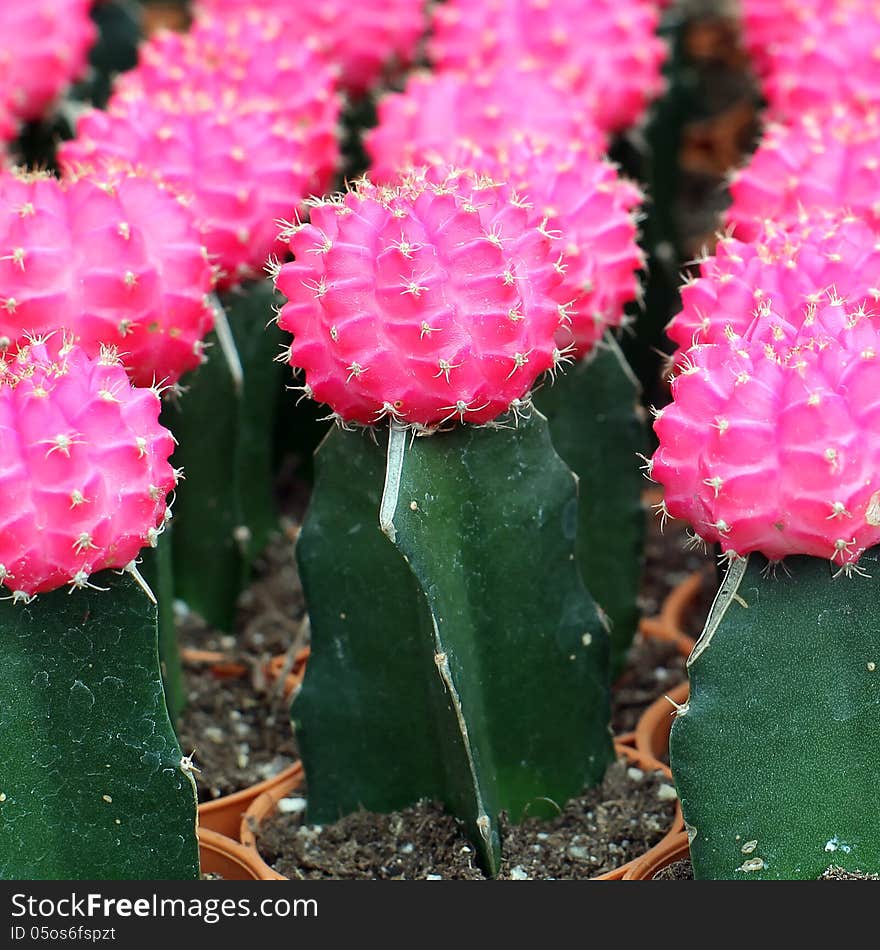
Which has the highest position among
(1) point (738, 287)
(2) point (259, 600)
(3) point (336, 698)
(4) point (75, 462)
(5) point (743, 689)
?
(4) point (75, 462)

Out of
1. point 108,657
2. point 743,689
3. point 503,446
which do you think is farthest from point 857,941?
point 108,657

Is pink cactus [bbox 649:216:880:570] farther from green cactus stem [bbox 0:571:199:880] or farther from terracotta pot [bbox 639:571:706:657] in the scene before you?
terracotta pot [bbox 639:571:706:657]

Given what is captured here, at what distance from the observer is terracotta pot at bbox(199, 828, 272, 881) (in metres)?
1.85

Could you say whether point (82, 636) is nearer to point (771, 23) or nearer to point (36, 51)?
point (36, 51)

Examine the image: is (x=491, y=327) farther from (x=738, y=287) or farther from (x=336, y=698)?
(x=336, y=698)

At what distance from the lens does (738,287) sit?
5.57 ft

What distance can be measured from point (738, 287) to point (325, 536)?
1.80ft

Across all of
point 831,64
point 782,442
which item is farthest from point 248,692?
point 831,64

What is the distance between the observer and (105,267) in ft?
5.76

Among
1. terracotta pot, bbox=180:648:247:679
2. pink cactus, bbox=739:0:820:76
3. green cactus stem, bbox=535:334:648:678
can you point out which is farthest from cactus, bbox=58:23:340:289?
pink cactus, bbox=739:0:820:76

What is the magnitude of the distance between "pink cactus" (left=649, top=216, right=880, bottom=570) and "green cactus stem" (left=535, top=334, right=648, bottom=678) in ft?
1.44

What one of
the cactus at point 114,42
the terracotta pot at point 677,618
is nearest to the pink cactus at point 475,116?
the terracotta pot at point 677,618

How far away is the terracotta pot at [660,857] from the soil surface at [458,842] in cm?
4

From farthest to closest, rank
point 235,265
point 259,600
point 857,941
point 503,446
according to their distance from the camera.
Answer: point 259,600 → point 235,265 → point 503,446 → point 857,941
